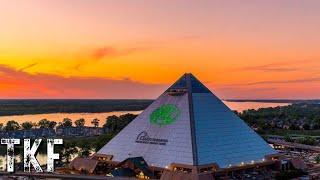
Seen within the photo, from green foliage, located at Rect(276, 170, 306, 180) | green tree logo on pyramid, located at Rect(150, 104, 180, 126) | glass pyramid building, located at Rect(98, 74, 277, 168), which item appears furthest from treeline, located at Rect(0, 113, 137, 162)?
green foliage, located at Rect(276, 170, 306, 180)

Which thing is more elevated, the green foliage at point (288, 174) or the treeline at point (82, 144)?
the treeline at point (82, 144)

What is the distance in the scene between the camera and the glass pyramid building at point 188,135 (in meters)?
59.7

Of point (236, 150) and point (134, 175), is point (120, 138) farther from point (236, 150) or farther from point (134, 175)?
point (236, 150)

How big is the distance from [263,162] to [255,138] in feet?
13.2

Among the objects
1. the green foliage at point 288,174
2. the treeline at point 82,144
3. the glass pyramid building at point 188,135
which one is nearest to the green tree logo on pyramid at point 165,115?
the glass pyramid building at point 188,135

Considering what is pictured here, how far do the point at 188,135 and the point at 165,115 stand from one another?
7.27 metres

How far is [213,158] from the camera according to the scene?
5888 cm

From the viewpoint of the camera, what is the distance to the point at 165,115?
6712 centimetres

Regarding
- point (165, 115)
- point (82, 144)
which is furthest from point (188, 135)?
point (82, 144)

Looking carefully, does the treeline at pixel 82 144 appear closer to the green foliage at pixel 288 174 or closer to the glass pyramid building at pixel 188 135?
the glass pyramid building at pixel 188 135

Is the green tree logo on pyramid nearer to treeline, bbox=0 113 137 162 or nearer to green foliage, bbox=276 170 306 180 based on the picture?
green foliage, bbox=276 170 306 180

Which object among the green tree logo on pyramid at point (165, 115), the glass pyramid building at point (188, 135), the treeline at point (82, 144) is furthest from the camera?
the treeline at point (82, 144)

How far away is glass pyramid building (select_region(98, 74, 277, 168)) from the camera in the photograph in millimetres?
59688

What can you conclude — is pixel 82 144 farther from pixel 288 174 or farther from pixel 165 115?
pixel 288 174
